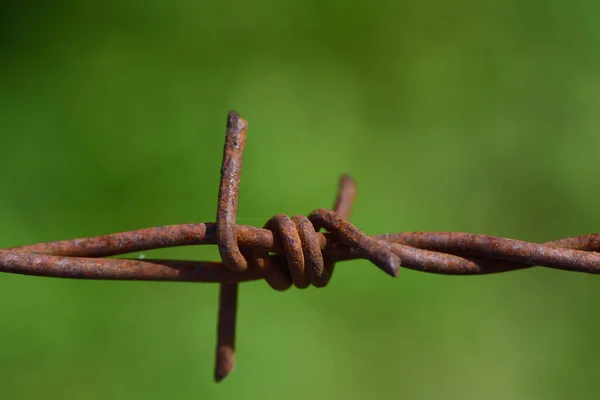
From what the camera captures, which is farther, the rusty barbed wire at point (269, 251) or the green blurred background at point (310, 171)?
the green blurred background at point (310, 171)

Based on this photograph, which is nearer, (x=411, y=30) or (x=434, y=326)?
(x=434, y=326)

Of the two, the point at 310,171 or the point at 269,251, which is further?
the point at 310,171

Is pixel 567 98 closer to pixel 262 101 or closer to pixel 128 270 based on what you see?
pixel 262 101

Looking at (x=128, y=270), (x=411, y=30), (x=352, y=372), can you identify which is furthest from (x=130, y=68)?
(x=128, y=270)

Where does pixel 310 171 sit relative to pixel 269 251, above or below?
above
